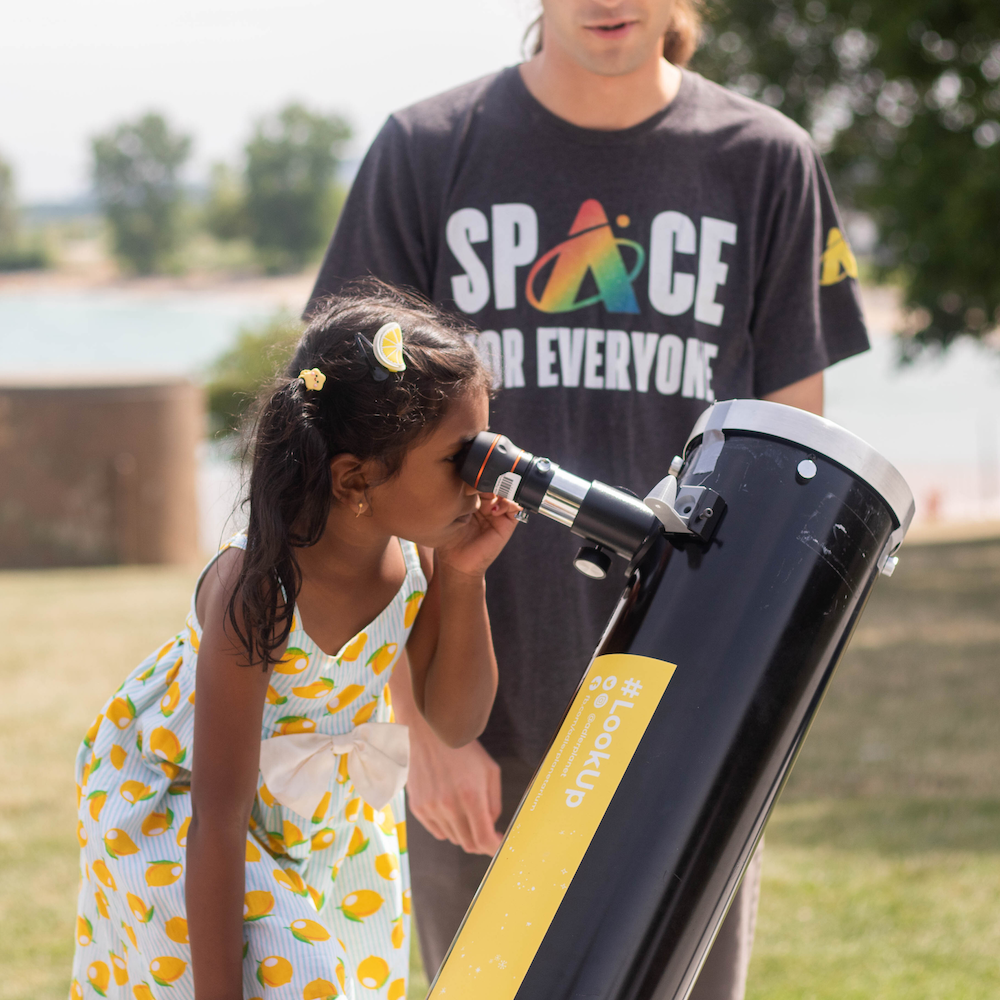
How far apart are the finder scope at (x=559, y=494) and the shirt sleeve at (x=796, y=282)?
0.54 meters

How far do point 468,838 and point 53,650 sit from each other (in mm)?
5920

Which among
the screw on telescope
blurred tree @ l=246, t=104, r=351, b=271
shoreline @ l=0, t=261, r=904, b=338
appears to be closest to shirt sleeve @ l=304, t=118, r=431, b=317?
the screw on telescope

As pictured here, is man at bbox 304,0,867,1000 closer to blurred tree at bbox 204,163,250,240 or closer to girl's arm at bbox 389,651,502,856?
girl's arm at bbox 389,651,502,856

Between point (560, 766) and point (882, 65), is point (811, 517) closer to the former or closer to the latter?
point (560, 766)

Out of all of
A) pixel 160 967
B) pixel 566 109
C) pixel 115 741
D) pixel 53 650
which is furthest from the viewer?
pixel 53 650

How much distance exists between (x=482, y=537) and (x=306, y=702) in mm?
336

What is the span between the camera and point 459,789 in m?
1.95

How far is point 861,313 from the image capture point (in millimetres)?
2021

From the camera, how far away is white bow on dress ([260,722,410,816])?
162 centimetres

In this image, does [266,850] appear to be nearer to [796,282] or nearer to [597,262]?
[597,262]

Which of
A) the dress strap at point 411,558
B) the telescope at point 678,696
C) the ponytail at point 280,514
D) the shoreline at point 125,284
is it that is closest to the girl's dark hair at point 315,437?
the ponytail at point 280,514

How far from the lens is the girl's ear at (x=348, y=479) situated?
60.7 inches

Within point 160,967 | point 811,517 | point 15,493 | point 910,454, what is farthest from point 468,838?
point 910,454

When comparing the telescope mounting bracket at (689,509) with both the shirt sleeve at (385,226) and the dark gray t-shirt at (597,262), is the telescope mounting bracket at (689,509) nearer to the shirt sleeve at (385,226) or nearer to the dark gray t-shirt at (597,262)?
the dark gray t-shirt at (597,262)
